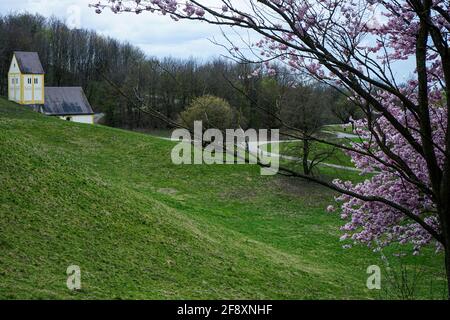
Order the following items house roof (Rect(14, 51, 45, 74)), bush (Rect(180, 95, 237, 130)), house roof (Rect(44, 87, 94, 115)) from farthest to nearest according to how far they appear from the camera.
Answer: house roof (Rect(44, 87, 94, 115)), house roof (Rect(14, 51, 45, 74)), bush (Rect(180, 95, 237, 130))

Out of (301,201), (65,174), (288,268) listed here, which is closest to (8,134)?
(65,174)

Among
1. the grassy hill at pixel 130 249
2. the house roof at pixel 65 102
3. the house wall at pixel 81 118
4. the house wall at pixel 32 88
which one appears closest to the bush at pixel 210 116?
the grassy hill at pixel 130 249

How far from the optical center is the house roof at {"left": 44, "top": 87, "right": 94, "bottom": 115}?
162 ft

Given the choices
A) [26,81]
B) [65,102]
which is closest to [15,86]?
[26,81]

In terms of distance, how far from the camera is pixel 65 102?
50.3 m

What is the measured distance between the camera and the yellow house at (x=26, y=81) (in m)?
47.0

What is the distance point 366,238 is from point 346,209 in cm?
74

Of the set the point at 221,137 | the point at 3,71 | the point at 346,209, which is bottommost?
the point at 346,209

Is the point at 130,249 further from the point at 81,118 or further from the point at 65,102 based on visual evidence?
the point at 65,102

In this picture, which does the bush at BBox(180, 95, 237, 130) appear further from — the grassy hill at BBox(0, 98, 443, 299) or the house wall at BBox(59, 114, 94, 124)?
the house wall at BBox(59, 114, 94, 124)

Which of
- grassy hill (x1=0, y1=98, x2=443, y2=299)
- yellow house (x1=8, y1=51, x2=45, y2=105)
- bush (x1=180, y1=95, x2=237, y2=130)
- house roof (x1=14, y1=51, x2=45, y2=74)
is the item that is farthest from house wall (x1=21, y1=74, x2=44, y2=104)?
grassy hill (x1=0, y1=98, x2=443, y2=299)

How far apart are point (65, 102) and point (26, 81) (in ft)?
15.0

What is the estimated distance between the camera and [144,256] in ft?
27.9

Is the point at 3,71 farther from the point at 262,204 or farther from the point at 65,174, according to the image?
the point at 65,174
